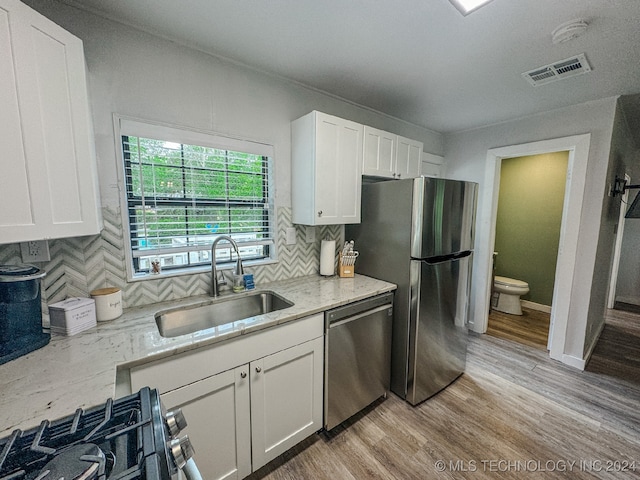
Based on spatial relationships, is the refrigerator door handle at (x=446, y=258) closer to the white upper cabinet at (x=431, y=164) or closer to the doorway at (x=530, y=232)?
the white upper cabinet at (x=431, y=164)

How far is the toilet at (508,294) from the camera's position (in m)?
3.63

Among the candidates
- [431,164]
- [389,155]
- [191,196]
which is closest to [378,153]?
→ [389,155]

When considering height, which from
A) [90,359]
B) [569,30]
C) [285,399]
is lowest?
[285,399]

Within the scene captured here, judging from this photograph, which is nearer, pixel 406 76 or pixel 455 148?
pixel 406 76

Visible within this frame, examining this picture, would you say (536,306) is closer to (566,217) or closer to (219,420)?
(566,217)

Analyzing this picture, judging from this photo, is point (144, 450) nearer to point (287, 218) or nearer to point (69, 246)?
point (69, 246)

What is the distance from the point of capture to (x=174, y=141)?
1.56 meters

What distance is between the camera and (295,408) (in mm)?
1513

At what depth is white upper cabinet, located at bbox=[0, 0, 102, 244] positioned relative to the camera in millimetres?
856

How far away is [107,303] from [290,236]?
121 centimetres

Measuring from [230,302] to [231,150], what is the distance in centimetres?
103

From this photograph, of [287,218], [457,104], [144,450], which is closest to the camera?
[144,450]

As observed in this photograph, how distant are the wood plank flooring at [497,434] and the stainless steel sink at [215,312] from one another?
88 centimetres

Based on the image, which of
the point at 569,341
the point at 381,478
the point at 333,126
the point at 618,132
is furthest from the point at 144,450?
the point at 618,132
